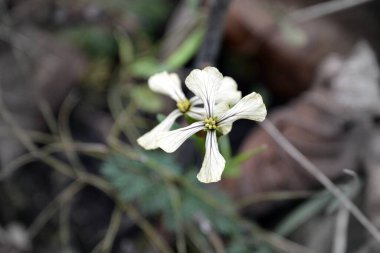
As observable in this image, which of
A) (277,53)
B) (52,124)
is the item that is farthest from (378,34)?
(52,124)

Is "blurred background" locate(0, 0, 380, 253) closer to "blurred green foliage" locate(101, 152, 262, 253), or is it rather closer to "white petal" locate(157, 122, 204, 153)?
"blurred green foliage" locate(101, 152, 262, 253)

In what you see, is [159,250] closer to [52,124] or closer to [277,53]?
[52,124]

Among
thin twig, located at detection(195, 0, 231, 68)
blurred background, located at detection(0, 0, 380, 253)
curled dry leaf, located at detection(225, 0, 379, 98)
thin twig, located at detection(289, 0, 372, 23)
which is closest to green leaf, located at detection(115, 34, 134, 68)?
blurred background, located at detection(0, 0, 380, 253)

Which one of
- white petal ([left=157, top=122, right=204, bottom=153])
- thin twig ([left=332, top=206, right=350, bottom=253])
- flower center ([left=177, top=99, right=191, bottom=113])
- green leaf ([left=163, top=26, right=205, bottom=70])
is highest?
green leaf ([left=163, top=26, right=205, bottom=70])

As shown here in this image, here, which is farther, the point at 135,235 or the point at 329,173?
the point at 135,235

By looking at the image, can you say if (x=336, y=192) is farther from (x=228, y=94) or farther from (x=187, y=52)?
(x=187, y=52)
